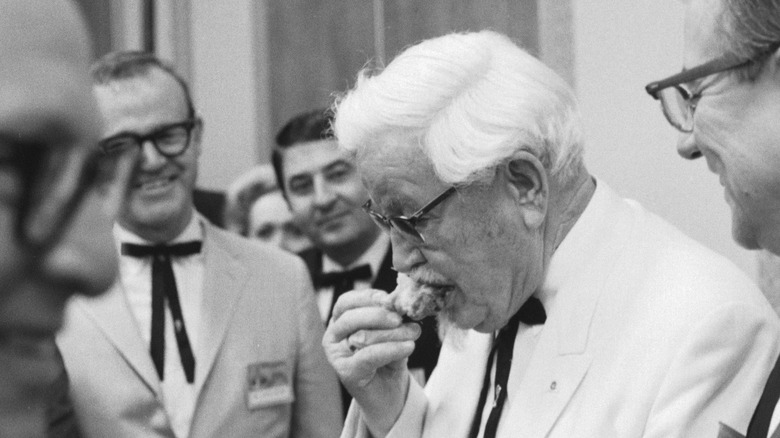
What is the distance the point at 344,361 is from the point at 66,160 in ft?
6.59

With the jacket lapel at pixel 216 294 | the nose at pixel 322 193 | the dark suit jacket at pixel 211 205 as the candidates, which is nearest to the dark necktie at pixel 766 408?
the jacket lapel at pixel 216 294

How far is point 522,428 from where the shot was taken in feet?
7.24

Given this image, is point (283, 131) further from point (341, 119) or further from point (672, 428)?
point (672, 428)

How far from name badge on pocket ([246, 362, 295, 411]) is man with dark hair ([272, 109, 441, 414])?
1.26 feet

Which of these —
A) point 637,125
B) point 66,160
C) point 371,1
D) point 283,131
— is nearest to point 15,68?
point 66,160

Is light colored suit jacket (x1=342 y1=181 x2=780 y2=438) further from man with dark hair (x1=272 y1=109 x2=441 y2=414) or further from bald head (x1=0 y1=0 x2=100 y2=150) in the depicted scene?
bald head (x1=0 y1=0 x2=100 y2=150)

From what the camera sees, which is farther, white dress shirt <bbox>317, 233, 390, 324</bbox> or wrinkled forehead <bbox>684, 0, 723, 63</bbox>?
white dress shirt <bbox>317, 233, 390, 324</bbox>

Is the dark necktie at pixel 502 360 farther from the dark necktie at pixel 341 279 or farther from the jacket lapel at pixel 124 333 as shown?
the dark necktie at pixel 341 279

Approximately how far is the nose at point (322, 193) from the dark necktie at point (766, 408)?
2.22 m

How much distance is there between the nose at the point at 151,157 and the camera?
333 centimetres

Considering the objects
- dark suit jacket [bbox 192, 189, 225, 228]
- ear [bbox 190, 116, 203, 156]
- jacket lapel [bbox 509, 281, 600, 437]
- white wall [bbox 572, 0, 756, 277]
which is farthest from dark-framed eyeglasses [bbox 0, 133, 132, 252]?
dark suit jacket [bbox 192, 189, 225, 228]

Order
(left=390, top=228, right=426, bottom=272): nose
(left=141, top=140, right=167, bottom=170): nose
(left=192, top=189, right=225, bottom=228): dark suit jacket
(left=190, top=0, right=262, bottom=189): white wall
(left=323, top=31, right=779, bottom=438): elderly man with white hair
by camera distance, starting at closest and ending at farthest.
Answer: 1. (left=323, top=31, right=779, bottom=438): elderly man with white hair
2. (left=390, top=228, right=426, bottom=272): nose
3. (left=141, top=140, right=167, bottom=170): nose
4. (left=192, top=189, right=225, bottom=228): dark suit jacket
5. (left=190, top=0, right=262, bottom=189): white wall

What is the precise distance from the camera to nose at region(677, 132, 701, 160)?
5.98 ft

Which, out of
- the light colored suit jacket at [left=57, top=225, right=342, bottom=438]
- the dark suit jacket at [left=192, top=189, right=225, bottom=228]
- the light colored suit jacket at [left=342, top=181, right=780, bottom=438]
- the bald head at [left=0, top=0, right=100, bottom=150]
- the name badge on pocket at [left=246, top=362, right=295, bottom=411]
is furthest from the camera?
the dark suit jacket at [left=192, top=189, right=225, bottom=228]
